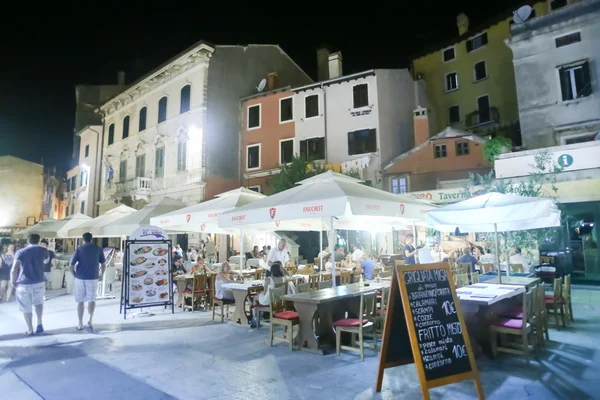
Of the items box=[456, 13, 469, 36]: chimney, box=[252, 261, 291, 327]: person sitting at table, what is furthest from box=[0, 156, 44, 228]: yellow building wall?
box=[456, 13, 469, 36]: chimney

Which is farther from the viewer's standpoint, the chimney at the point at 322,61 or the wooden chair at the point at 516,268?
the chimney at the point at 322,61

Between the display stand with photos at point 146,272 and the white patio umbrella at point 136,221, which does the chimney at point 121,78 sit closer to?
the white patio umbrella at point 136,221

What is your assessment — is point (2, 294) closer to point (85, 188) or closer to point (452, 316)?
point (452, 316)

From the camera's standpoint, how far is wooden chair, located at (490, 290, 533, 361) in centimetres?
532

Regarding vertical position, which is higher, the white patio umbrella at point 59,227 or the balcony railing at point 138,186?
the balcony railing at point 138,186

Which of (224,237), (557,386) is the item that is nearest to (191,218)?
(557,386)

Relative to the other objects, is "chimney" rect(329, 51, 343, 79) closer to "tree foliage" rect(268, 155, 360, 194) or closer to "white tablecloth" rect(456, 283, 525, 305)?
"tree foliage" rect(268, 155, 360, 194)

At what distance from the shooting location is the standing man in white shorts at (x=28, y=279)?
23.6 ft

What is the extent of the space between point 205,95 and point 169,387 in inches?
830

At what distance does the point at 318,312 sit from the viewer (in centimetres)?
613

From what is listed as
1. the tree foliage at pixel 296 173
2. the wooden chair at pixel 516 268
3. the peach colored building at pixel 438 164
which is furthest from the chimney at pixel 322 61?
the wooden chair at pixel 516 268

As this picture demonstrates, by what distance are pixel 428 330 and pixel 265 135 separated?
2170 cm

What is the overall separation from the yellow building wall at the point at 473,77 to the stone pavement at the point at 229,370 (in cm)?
1943

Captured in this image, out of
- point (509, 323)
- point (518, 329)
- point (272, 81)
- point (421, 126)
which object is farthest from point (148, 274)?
point (272, 81)
